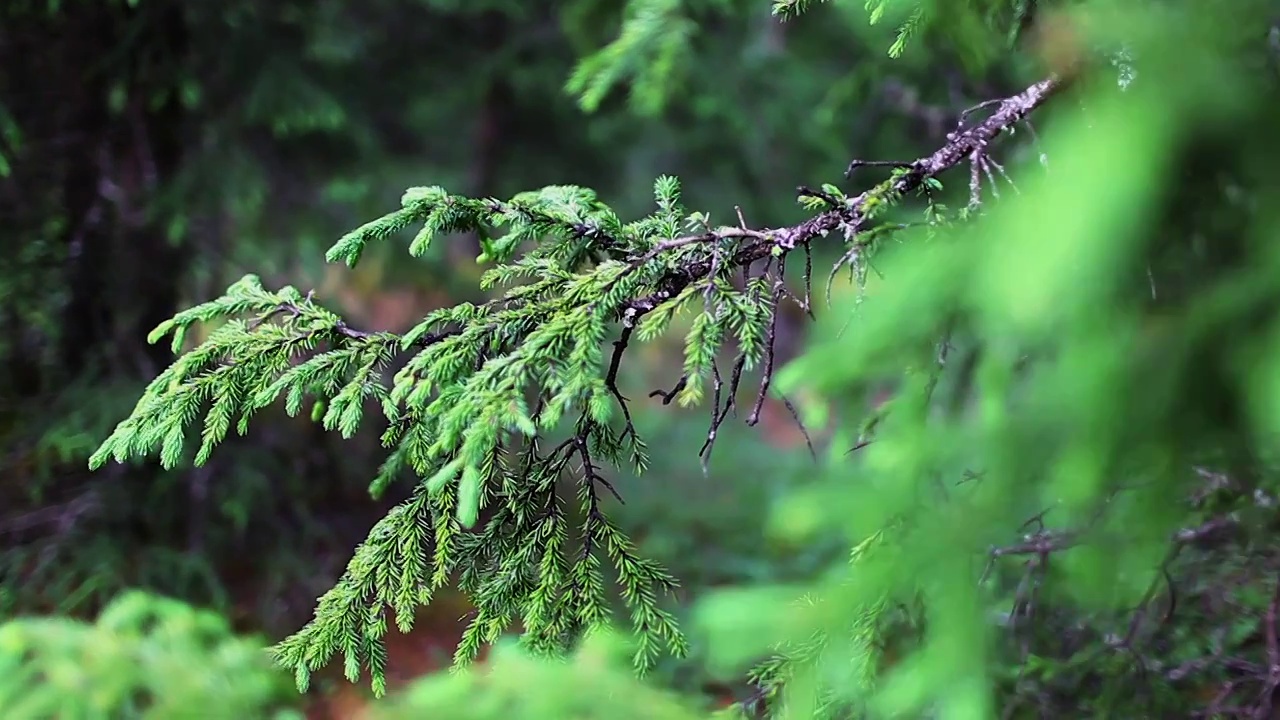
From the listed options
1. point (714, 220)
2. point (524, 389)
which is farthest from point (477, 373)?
point (714, 220)

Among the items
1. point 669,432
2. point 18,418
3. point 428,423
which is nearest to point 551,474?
point 428,423

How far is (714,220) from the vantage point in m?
7.60

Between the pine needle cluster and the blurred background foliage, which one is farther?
the pine needle cluster

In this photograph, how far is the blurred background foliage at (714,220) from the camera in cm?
101

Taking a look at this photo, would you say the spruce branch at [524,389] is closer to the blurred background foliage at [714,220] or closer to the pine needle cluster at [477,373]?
the pine needle cluster at [477,373]

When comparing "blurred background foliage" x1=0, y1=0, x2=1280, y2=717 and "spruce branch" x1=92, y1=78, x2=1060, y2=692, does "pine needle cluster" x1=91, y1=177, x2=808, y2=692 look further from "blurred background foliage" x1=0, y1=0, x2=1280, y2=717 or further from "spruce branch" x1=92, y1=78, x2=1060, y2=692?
"blurred background foliage" x1=0, y1=0, x2=1280, y2=717

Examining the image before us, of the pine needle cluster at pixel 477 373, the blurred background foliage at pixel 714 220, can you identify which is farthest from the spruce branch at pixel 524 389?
the blurred background foliage at pixel 714 220

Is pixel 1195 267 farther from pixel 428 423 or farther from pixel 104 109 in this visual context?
pixel 104 109

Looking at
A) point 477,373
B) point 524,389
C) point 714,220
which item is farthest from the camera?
point 714,220

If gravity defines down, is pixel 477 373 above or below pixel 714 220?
above

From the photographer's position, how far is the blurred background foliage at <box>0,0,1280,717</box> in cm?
101

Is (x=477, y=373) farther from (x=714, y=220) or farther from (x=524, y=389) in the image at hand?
(x=714, y=220)

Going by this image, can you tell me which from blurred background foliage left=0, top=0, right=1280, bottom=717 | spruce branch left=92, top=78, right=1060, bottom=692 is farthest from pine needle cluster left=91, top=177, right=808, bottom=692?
blurred background foliage left=0, top=0, right=1280, bottom=717

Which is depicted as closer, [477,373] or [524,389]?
[477,373]
